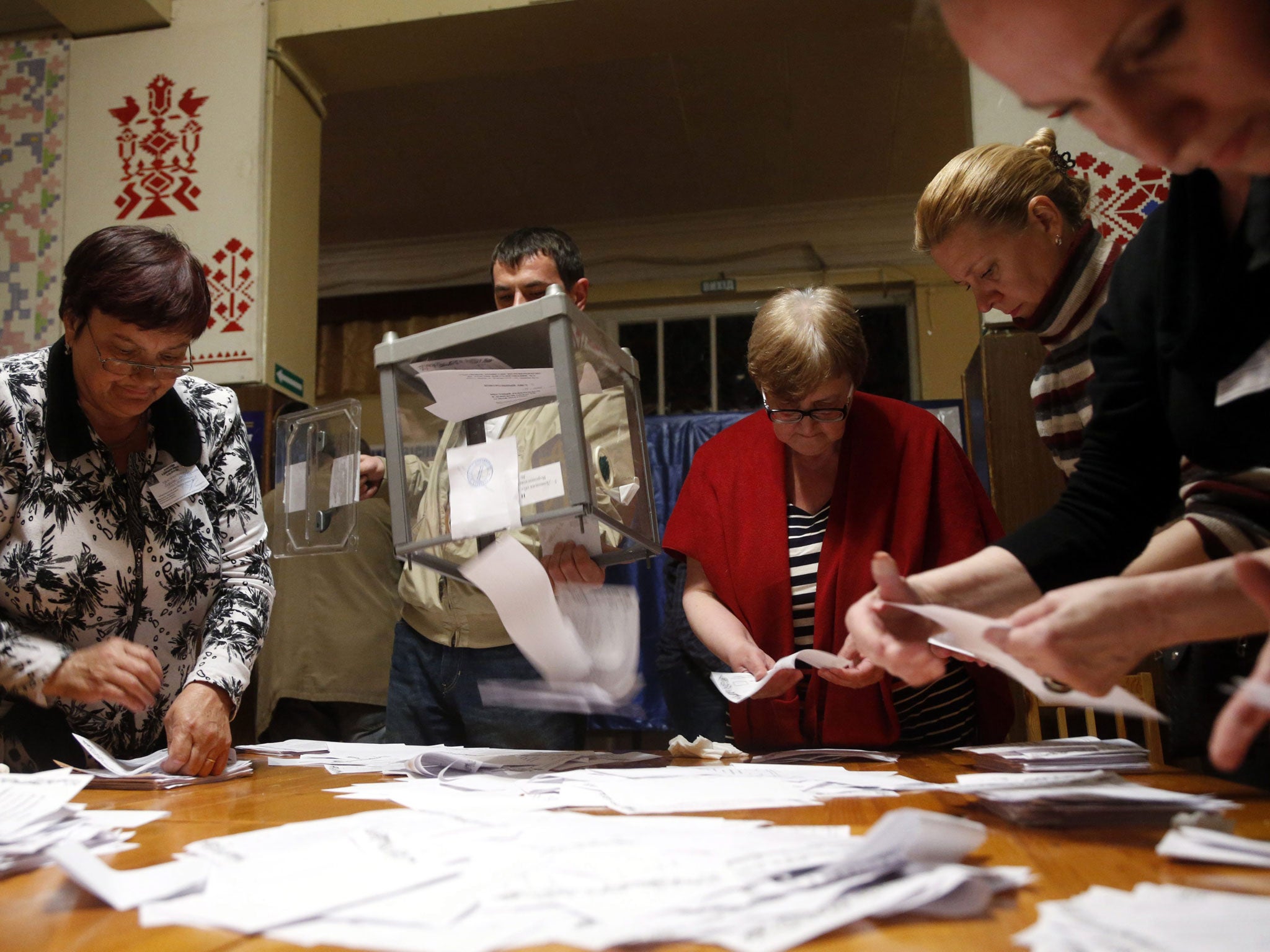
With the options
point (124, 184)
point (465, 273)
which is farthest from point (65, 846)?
point (465, 273)

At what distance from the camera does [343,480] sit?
2268 mm

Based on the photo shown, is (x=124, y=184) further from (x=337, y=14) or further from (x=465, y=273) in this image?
(x=465, y=273)

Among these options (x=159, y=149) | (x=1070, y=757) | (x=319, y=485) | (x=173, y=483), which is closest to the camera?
(x=1070, y=757)

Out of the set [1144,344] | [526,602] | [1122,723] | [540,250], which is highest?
[540,250]

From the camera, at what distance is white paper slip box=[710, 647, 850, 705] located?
1.07m

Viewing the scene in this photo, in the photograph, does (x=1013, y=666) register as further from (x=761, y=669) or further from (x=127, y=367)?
(x=127, y=367)

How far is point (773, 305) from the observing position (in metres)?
1.57

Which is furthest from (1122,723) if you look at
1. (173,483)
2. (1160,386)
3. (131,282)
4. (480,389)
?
(131,282)

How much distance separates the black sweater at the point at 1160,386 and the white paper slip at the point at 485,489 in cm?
57

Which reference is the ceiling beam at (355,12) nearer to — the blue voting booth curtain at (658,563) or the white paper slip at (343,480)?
the blue voting booth curtain at (658,563)

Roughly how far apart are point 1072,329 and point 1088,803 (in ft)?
2.82

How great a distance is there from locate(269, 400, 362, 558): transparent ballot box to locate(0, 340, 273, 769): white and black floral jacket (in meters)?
0.75

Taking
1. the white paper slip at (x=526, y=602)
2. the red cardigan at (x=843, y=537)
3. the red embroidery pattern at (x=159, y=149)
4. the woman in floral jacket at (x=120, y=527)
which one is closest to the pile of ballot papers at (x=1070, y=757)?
the red cardigan at (x=843, y=537)

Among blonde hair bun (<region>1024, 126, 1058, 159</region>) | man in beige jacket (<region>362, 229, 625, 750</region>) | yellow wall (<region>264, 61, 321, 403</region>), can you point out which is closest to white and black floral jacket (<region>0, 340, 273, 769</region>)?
man in beige jacket (<region>362, 229, 625, 750</region>)
